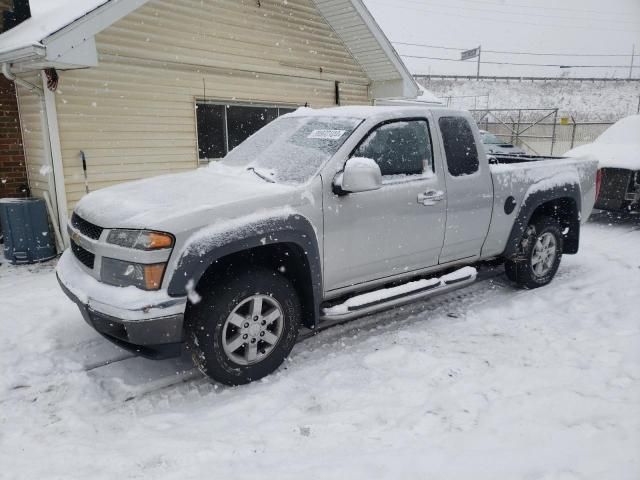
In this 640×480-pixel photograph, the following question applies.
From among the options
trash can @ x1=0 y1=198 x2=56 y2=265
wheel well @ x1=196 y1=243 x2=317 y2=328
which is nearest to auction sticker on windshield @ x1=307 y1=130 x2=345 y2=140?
wheel well @ x1=196 y1=243 x2=317 y2=328

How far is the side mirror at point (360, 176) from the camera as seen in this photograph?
352 centimetres

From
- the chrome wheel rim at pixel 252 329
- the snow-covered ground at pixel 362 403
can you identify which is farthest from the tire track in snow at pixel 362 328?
the chrome wheel rim at pixel 252 329

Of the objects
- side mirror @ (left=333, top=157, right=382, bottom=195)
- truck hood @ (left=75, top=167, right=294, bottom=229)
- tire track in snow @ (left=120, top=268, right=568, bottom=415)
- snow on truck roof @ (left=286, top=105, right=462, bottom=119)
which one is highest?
snow on truck roof @ (left=286, top=105, right=462, bottom=119)

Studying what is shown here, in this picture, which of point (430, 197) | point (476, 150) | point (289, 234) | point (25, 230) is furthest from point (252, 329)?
point (25, 230)

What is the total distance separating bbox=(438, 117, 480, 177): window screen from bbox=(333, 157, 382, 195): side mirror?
1.19 m

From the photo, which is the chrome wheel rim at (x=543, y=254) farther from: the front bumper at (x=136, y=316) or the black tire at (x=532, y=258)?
the front bumper at (x=136, y=316)

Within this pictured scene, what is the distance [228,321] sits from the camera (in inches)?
132

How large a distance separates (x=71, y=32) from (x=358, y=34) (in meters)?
5.88

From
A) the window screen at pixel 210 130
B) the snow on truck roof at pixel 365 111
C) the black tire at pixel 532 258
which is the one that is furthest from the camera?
the window screen at pixel 210 130

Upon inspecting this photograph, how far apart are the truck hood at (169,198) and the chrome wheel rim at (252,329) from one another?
0.73 m

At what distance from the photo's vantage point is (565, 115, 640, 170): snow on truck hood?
27.7 ft

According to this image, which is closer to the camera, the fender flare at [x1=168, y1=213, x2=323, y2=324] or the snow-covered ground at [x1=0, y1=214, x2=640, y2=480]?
the snow-covered ground at [x1=0, y1=214, x2=640, y2=480]

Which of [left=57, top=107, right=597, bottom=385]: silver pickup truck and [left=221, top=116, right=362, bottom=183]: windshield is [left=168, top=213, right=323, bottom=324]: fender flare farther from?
[left=221, top=116, right=362, bottom=183]: windshield

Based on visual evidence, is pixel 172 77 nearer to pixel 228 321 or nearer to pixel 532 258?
pixel 228 321
